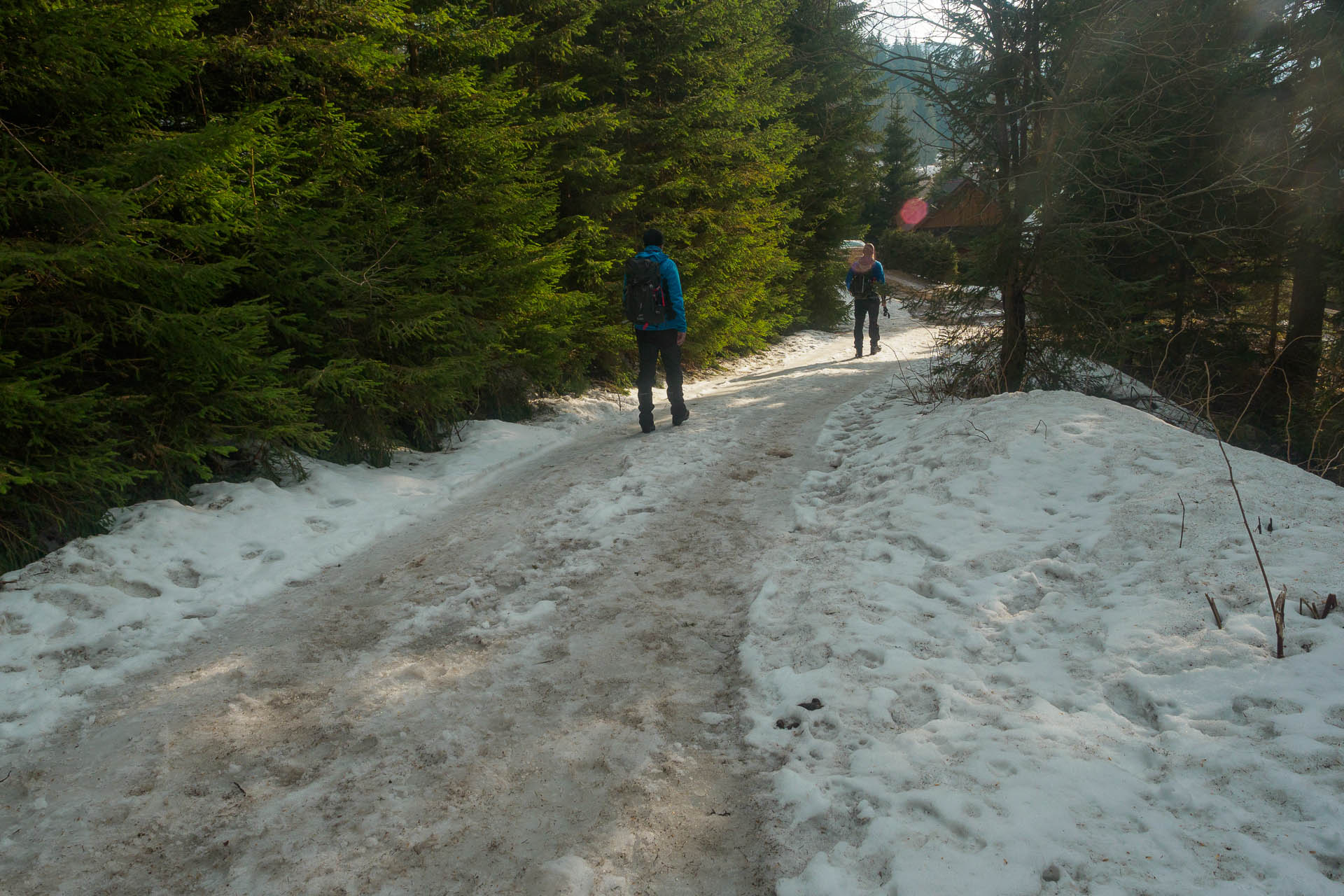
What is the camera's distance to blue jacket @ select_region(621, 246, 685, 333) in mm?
8641

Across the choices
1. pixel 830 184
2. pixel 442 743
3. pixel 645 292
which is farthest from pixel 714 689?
pixel 830 184

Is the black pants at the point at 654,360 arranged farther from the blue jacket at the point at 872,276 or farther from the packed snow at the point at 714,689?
the blue jacket at the point at 872,276

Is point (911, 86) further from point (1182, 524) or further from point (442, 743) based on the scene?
point (442, 743)

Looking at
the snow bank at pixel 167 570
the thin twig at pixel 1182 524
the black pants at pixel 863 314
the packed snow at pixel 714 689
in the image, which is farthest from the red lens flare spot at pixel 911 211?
the snow bank at pixel 167 570

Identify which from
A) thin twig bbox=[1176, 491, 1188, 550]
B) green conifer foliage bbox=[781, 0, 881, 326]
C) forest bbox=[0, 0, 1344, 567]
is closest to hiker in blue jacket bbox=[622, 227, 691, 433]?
forest bbox=[0, 0, 1344, 567]

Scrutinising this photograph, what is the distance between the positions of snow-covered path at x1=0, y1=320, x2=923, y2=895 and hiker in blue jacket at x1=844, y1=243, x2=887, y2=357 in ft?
36.7

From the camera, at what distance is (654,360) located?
29.8 feet

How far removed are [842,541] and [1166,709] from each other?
261cm

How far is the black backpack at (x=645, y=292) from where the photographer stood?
859 cm

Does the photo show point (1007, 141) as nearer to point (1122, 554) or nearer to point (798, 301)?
point (1122, 554)

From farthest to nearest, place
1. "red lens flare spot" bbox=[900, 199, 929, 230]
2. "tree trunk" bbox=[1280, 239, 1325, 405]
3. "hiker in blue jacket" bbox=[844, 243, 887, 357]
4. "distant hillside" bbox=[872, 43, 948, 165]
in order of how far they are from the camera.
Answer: "red lens flare spot" bbox=[900, 199, 929, 230] < "hiker in blue jacket" bbox=[844, 243, 887, 357] < "tree trunk" bbox=[1280, 239, 1325, 405] < "distant hillside" bbox=[872, 43, 948, 165]

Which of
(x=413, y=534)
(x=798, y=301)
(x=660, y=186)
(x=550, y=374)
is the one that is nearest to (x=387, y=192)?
(x=550, y=374)

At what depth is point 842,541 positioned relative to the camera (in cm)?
548

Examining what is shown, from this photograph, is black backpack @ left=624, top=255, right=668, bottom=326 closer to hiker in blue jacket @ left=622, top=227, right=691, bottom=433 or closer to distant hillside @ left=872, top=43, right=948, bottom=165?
hiker in blue jacket @ left=622, top=227, right=691, bottom=433
